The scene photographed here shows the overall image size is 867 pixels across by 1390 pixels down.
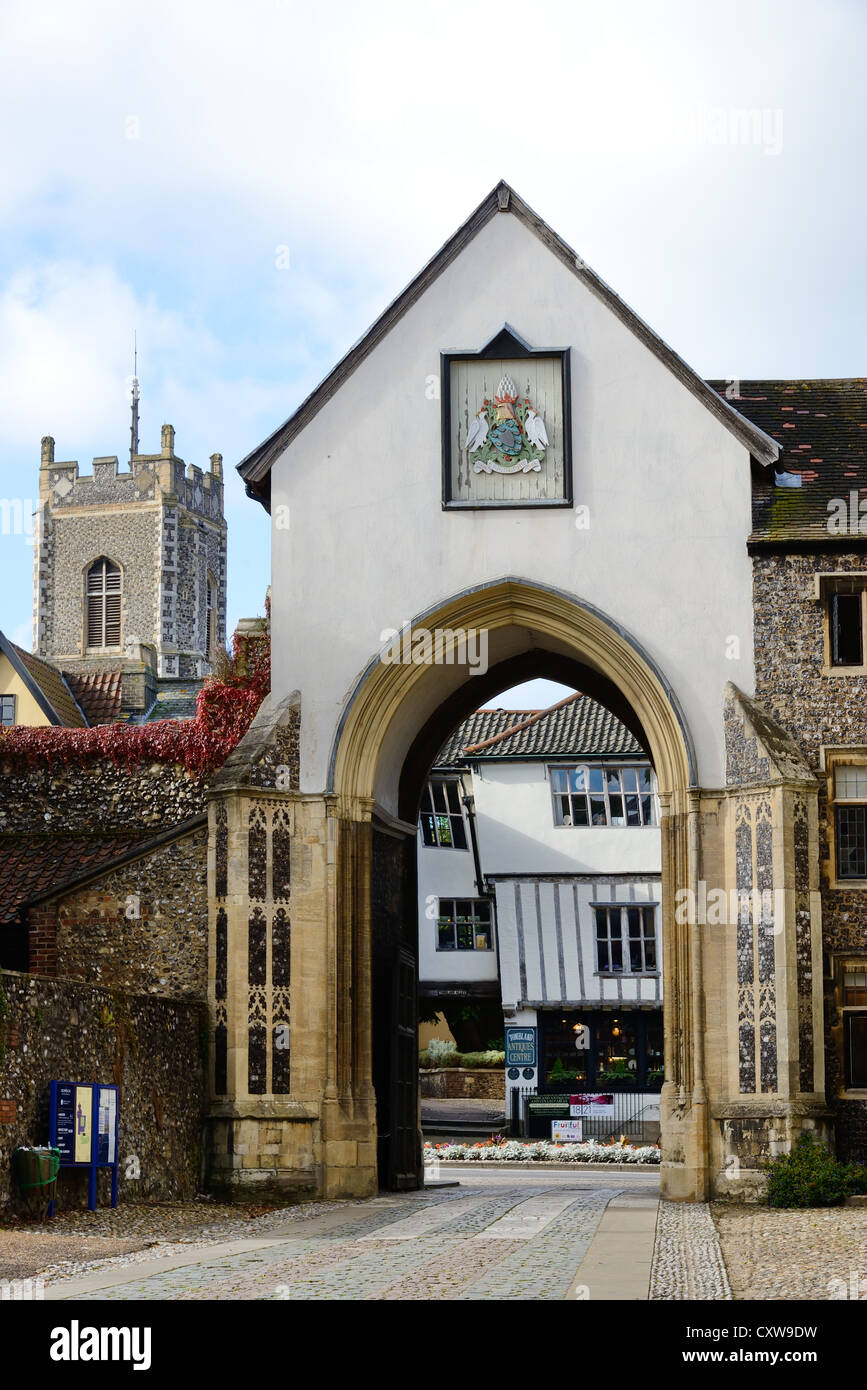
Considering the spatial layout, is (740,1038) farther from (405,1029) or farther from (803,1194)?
(405,1029)

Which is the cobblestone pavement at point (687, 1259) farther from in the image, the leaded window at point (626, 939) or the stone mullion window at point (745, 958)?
the leaded window at point (626, 939)

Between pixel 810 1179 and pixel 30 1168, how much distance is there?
851cm

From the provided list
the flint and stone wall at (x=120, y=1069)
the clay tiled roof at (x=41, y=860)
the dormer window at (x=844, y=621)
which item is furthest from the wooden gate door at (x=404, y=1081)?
the dormer window at (x=844, y=621)

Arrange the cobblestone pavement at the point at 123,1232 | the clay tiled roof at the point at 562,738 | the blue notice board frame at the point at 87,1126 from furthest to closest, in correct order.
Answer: the clay tiled roof at the point at 562,738, the blue notice board frame at the point at 87,1126, the cobblestone pavement at the point at 123,1232

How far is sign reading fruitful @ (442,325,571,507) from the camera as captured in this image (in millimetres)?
22547

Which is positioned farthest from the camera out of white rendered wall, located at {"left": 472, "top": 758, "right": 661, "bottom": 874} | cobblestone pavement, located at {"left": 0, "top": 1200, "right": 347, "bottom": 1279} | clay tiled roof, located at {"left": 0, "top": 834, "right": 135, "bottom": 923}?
white rendered wall, located at {"left": 472, "top": 758, "right": 661, "bottom": 874}

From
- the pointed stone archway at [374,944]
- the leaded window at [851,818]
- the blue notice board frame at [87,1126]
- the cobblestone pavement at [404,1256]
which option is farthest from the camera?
the leaded window at [851,818]

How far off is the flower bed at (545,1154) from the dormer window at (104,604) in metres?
53.0

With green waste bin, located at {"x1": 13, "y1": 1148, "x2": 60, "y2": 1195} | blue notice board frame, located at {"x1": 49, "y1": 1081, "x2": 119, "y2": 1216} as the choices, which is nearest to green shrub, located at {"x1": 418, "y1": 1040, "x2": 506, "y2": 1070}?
blue notice board frame, located at {"x1": 49, "y1": 1081, "x2": 119, "y2": 1216}

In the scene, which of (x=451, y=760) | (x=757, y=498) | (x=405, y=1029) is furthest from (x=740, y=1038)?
(x=451, y=760)

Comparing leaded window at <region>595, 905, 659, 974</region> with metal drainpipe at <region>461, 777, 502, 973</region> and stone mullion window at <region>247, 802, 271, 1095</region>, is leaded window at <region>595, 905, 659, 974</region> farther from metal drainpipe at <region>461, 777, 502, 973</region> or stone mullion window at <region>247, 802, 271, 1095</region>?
stone mullion window at <region>247, 802, 271, 1095</region>

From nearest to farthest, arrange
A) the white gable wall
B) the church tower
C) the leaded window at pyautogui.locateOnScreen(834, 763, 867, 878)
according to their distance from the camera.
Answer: the leaded window at pyautogui.locateOnScreen(834, 763, 867, 878) → the white gable wall → the church tower

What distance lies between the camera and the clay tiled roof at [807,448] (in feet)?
72.8

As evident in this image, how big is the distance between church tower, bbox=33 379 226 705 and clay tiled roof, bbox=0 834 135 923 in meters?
58.8
